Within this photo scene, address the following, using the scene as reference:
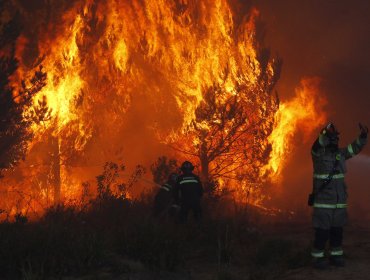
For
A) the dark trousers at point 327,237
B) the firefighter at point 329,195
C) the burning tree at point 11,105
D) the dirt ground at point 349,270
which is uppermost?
the burning tree at point 11,105

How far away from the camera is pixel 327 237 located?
652 centimetres

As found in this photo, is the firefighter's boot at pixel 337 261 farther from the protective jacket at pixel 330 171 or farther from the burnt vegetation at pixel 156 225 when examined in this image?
the protective jacket at pixel 330 171

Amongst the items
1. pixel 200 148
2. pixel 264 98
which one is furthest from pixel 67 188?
pixel 264 98

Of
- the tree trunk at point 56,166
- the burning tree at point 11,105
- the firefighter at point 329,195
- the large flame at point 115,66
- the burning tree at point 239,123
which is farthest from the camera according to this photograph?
the tree trunk at point 56,166

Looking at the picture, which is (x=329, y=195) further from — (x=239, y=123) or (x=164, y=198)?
(x=239, y=123)

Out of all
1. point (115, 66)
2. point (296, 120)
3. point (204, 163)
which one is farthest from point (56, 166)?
point (296, 120)

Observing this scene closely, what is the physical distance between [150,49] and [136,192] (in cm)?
561

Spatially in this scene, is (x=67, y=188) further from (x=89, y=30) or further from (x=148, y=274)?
(x=148, y=274)

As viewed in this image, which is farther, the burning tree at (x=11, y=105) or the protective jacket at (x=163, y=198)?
the burning tree at (x=11, y=105)

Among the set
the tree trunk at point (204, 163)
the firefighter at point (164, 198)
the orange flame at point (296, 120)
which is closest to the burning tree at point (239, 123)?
the tree trunk at point (204, 163)

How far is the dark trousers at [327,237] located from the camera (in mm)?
6496

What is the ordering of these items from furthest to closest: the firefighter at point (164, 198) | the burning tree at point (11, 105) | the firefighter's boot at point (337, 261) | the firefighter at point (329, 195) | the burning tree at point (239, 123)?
the burning tree at point (239, 123) < the burning tree at point (11, 105) < the firefighter at point (164, 198) < the firefighter's boot at point (337, 261) < the firefighter at point (329, 195)

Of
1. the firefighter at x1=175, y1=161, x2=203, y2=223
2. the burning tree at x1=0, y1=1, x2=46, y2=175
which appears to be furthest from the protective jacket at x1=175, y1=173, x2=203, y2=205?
the burning tree at x1=0, y1=1, x2=46, y2=175

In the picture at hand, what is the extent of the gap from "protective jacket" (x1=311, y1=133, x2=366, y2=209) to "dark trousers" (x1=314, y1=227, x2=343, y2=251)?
35 centimetres
